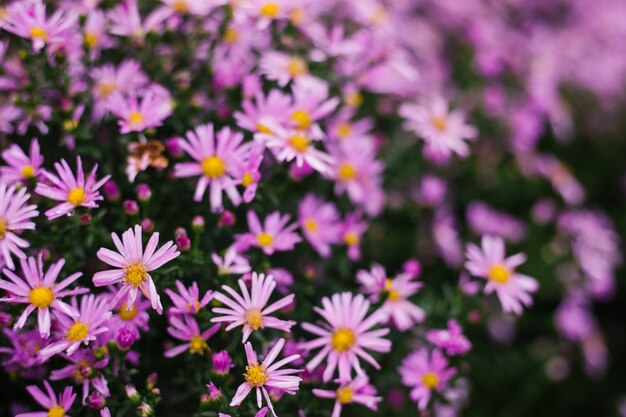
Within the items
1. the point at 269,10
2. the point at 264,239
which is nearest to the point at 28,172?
the point at 264,239

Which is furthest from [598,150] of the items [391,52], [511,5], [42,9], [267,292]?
[42,9]

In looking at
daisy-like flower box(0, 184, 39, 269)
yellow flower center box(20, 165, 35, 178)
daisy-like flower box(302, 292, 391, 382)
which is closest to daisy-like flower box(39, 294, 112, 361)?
daisy-like flower box(0, 184, 39, 269)

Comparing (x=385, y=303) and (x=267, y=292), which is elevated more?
(x=267, y=292)

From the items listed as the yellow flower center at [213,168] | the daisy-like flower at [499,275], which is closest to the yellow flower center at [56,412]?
the yellow flower center at [213,168]

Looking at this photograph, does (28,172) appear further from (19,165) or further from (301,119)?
(301,119)

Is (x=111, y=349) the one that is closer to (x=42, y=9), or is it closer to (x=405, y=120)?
(x=42, y=9)

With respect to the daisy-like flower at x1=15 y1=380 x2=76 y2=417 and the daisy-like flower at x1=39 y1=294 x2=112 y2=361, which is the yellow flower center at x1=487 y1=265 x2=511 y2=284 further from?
the daisy-like flower at x1=15 y1=380 x2=76 y2=417
